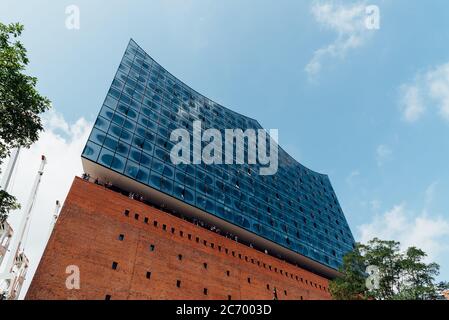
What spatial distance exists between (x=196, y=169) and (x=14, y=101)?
2368 centimetres

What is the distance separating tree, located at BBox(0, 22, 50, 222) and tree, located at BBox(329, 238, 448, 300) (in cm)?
2619

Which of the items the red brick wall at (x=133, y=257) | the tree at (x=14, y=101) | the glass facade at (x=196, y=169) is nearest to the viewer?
the tree at (x=14, y=101)

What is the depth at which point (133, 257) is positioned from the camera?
79.6 ft

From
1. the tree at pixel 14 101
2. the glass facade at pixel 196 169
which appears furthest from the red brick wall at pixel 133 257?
the tree at pixel 14 101

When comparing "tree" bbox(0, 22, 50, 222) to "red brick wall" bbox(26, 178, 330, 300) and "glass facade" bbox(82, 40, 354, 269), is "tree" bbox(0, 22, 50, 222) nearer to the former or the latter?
"red brick wall" bbox(26, 178, 330, 300)

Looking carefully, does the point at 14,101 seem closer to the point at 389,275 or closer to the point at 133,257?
the point at 133,257

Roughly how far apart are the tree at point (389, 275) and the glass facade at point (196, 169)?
13.4m

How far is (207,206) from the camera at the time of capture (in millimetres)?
34531

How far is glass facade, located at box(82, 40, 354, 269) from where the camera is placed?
30891 mm

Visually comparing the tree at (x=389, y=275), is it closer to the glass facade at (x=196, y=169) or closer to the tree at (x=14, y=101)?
the glass facade at (x=196, y=169)

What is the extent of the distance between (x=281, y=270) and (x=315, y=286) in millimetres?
6477

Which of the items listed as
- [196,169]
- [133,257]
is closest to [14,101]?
[133,257]

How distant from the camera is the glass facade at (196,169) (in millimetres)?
30891

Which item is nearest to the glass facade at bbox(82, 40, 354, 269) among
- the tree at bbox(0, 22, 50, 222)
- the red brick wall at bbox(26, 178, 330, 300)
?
the red brick wall at bbox(26, 178, 330, 300)
